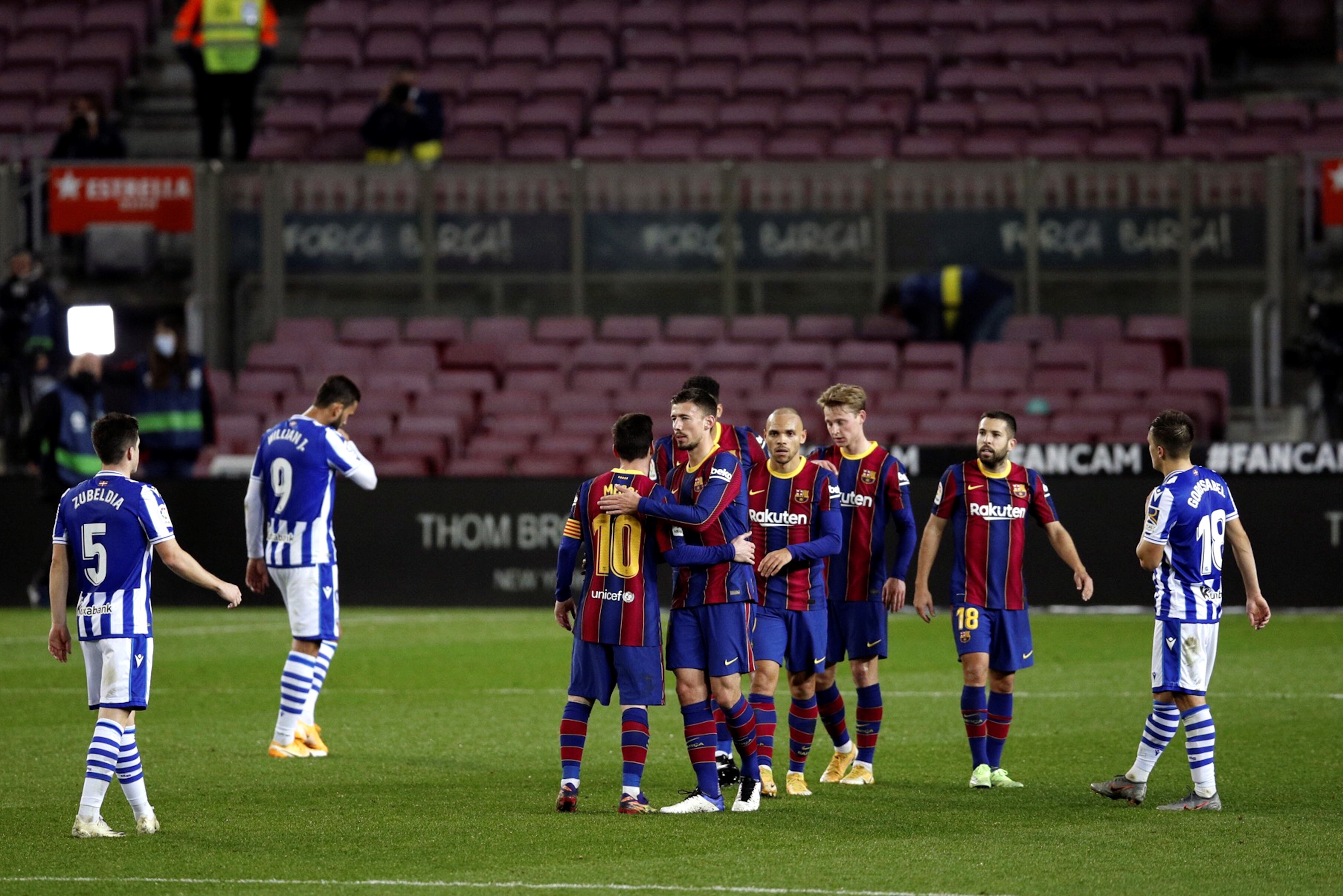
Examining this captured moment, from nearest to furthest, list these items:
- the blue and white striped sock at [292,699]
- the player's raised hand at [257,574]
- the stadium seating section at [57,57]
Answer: the blue and white striped sock at [292,699], the player's raised hand at [257,574], the stadium seating section at [57,57]

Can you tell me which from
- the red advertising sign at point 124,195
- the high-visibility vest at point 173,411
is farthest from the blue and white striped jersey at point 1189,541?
the red advertising sign at point 124,195

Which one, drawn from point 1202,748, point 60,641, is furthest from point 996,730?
point 60,641

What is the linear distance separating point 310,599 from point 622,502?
301cm

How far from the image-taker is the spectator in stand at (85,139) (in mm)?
22938

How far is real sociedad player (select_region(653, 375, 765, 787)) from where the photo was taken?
8562 mm

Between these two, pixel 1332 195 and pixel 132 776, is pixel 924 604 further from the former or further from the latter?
pixel 1332 195

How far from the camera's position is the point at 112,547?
7719 millimetres

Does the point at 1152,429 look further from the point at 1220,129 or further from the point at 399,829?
the point at 1220,129

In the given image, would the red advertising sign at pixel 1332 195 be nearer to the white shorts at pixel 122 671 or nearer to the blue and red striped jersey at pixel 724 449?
the blue and red striped jersey at pixel 724 449

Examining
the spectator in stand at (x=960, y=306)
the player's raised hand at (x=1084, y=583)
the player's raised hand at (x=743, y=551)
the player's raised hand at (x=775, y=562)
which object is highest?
the spectator in stand at (x=960, y=306)

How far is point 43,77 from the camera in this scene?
26.3m

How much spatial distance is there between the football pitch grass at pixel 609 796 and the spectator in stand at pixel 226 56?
1095cm

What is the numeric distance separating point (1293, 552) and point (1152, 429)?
9.08 metres

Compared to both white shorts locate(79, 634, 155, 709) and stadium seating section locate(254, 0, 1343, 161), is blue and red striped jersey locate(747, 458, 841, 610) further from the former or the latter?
stadium seating section locate(254, 0, 1343, 161)
